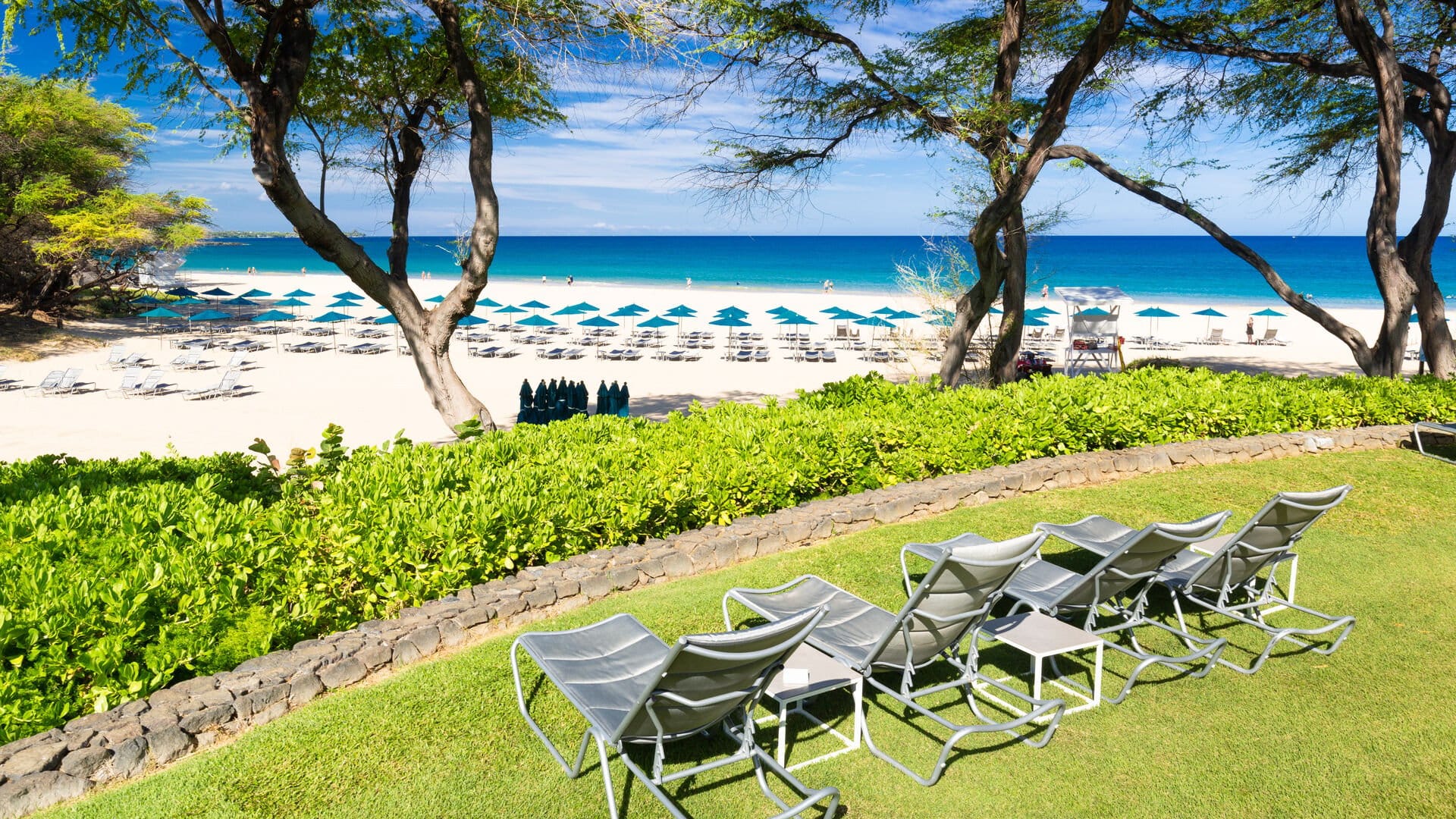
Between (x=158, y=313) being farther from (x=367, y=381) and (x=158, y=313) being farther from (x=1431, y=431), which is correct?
(x=1431, y=431)

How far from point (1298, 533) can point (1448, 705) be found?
0.99m

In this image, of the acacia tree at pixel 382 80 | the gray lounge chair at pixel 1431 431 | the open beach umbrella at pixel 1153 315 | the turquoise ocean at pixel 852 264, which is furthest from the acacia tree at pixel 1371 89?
the turquoise ocean at pixel 852 264

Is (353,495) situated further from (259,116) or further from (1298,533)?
(1298,533)

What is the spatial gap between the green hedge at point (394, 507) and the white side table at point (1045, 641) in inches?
89.0

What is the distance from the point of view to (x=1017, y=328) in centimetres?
1230

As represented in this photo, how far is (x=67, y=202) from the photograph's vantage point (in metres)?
28.5

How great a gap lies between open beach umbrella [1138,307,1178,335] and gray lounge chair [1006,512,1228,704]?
24499 millimetres

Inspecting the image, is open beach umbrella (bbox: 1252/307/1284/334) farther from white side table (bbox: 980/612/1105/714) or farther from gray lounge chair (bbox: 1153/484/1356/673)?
white side table (bbox: 980/612/1105/714)

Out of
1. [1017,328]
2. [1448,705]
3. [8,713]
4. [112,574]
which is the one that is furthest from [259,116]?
[1017,328]

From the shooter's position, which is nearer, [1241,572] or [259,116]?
[1241,572]

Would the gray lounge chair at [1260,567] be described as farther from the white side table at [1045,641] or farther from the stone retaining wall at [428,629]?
the stone retaining wall at [428,629]

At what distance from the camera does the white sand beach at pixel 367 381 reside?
546 inches

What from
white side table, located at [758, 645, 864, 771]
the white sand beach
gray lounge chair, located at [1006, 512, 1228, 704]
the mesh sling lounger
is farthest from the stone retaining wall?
the white sand beach

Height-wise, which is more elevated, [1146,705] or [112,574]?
[112,574]
